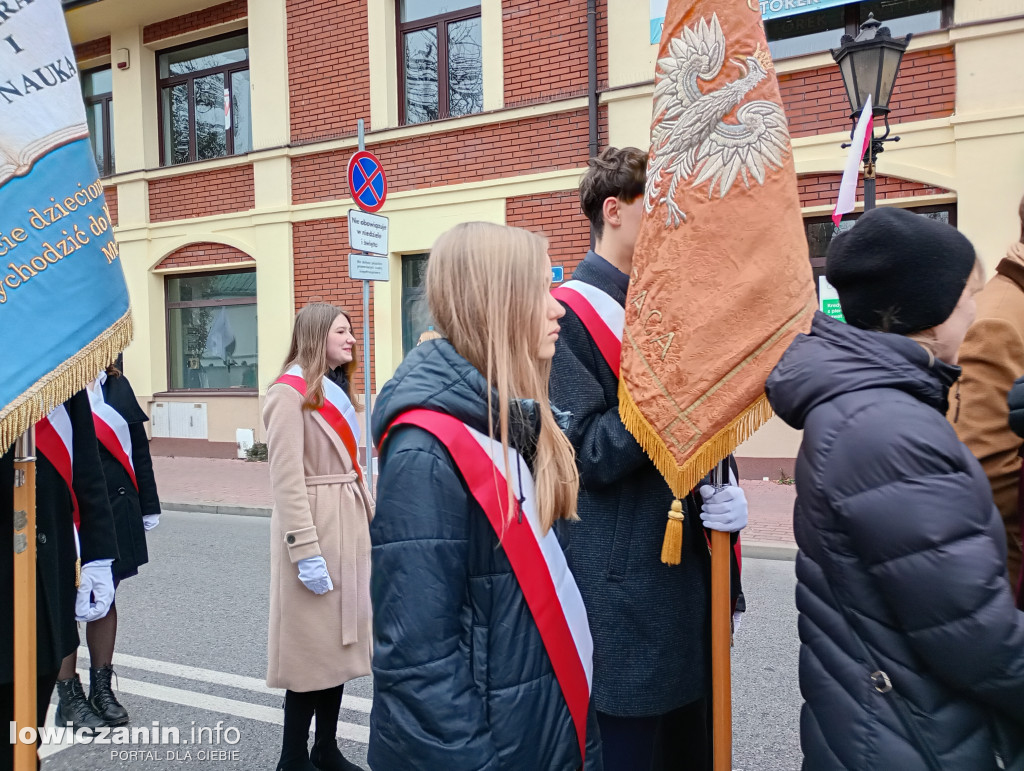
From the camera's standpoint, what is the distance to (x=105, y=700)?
3701mm

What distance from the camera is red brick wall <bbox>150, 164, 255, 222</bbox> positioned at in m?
12.5

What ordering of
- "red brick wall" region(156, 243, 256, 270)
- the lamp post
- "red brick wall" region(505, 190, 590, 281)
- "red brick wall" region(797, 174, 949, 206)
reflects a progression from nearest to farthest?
1. the lamp post
2. "red brick wall" region(797, 174, 949, 206)
3. "red brick wall" region(505, 190, 590, 281)
4. "red brick wall" region(156, 243, 256, 270)

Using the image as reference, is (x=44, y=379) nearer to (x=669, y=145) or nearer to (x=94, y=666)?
(x=669, y=145)

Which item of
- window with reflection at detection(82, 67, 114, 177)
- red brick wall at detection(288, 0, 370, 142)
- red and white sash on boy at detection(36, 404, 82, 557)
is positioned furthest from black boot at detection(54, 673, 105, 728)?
window with reflection at detection(82, 67, 114, 177)

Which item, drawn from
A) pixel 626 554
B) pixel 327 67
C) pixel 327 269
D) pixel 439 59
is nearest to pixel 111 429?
pixel 626 554

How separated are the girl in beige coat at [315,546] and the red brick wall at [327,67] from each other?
29.4ft

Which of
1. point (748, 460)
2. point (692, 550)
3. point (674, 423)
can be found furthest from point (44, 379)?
point (748, 460)

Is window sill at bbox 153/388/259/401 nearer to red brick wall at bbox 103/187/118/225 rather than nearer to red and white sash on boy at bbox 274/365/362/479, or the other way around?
red brick wall at bbox 103/187/118/225

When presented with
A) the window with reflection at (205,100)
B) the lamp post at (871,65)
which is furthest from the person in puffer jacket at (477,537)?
the window with reflection at (205,100)

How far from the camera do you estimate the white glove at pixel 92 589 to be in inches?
109

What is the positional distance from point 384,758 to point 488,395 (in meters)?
0.73

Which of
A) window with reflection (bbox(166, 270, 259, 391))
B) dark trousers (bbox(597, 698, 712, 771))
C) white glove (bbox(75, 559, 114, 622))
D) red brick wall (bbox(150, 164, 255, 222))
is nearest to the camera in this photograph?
dark trousers (bbox(597, 698, 712, 771))

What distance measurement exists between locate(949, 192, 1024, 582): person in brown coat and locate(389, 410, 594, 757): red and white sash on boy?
1.31 m

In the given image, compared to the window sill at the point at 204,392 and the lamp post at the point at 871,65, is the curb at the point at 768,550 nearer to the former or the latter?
the lamp post at the point at 871,65
